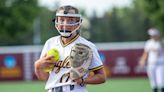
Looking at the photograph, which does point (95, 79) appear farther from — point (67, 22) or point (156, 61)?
point (156, 61)

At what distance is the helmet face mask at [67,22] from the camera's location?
7148 mm

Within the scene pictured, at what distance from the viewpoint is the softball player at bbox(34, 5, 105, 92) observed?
23.6 feet

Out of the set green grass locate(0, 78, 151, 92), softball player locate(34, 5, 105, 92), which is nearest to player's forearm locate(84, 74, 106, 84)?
softball player locate(34, 5, 105, 92)

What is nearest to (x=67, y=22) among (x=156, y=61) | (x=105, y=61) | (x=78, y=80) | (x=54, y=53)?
(x=54, y=53)

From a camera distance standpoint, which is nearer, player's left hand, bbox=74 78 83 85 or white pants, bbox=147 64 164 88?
player's left hand, bbox=74 78 83 85

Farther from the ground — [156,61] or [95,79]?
[95,79]

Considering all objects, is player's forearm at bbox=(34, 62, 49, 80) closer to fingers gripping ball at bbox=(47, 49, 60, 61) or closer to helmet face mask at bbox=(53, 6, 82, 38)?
fingers gripping ball at bbox=(47, 49, 60, 61)

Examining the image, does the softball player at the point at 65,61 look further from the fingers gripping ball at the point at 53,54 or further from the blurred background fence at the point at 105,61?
the blurred background fence at the point at 105,61

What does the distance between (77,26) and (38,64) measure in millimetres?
596

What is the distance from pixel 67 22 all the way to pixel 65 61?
430 mm

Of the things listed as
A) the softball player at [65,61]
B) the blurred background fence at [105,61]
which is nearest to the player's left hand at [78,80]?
the softball player at [65,61]

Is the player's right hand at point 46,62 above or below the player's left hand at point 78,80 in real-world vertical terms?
above

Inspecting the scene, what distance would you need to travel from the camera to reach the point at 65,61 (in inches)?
286

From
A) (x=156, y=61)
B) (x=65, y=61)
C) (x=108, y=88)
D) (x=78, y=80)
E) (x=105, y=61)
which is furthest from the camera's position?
(x=105, y=61)
